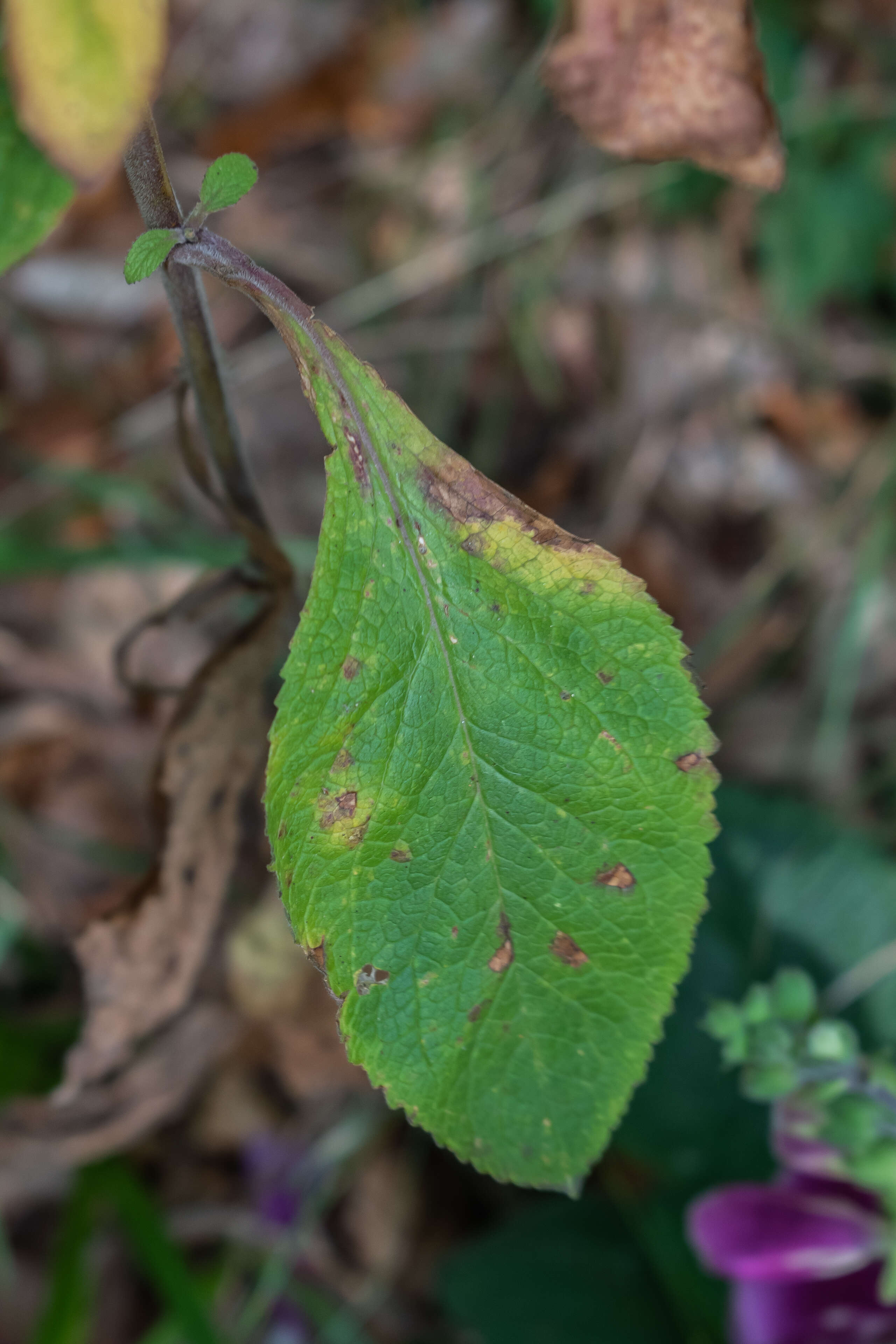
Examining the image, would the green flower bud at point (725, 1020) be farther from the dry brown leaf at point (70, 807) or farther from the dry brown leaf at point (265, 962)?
the dry brown leaf at point (70, 807)

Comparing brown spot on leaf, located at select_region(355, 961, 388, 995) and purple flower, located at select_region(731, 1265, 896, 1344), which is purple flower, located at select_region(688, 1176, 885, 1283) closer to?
purple flower, located at select_region(731, 1265, 896, 1344)

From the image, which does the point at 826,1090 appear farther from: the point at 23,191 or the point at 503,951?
the point at 23,191

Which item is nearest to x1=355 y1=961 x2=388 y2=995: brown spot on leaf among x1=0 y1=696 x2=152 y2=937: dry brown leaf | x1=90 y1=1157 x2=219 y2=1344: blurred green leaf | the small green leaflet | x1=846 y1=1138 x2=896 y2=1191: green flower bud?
the small green leaflet

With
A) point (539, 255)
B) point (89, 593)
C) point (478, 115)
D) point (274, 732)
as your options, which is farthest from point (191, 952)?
point (478, 115)

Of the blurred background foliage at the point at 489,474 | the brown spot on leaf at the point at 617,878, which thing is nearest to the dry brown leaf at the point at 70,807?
the blurred background foliage at the point at 489,474

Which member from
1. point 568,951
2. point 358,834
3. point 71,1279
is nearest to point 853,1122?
point 568,951

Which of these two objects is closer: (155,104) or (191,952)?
(191,952)

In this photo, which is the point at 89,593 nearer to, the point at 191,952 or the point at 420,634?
the point at 191,952
